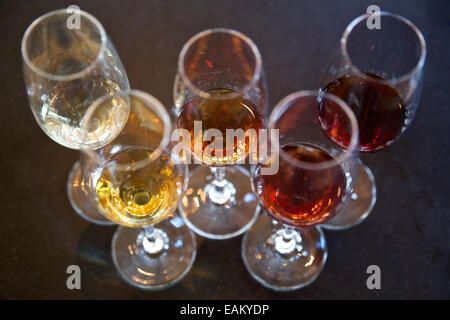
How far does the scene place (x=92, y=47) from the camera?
909 millimetres

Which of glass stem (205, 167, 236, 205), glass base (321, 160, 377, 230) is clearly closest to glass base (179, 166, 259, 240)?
glass stem (205, 167, 236, 205)

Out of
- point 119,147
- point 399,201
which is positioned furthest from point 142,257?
point 399,201

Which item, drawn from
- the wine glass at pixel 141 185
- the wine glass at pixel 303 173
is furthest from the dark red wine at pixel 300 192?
the wine glass at pixel 141 185

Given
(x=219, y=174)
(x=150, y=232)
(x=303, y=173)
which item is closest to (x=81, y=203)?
(x=150, y=232)

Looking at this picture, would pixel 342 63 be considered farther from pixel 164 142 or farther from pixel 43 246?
pixel 43 246

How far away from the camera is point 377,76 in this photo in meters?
0.91

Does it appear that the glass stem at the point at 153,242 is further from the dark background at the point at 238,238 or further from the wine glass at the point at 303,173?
the wine glass at the point at 303,173

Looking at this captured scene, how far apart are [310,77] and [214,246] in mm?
405

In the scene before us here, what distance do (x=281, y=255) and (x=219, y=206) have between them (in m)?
0.16

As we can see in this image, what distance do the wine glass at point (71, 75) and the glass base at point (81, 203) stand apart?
0.17 meters

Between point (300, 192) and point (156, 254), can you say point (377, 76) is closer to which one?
point (300, 192)

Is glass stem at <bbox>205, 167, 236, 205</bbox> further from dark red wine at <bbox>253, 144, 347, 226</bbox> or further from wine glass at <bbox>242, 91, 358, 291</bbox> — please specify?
dark red wine at <bbox>253, 144, 347, 226</bbox>

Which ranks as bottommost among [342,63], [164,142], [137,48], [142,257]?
[142,257]

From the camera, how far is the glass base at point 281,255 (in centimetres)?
100
